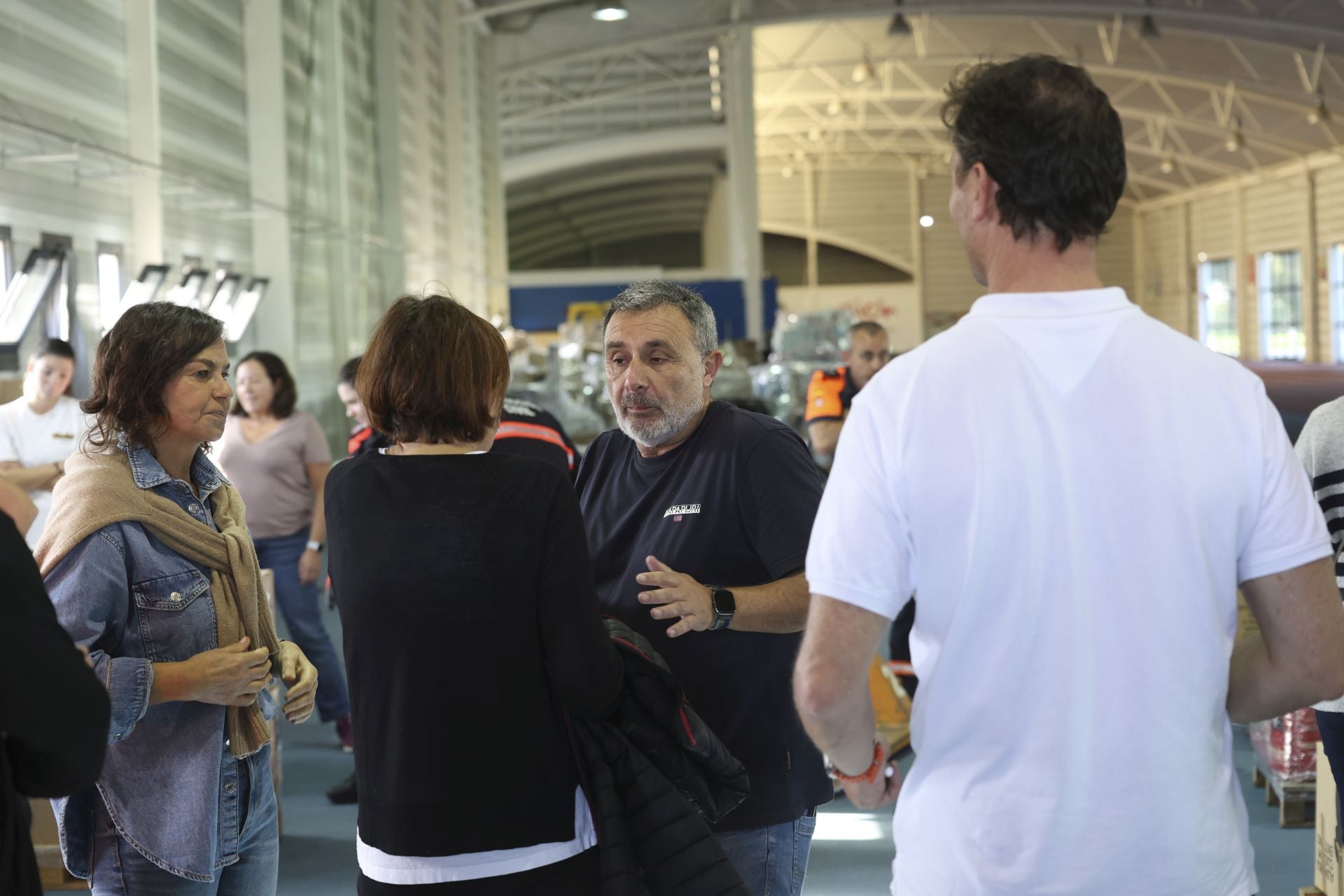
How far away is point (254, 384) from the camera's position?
5.83m

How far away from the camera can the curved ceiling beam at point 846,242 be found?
1471 inches

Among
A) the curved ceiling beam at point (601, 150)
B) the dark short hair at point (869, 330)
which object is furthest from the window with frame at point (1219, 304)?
the dark short hair at point (869, 330)

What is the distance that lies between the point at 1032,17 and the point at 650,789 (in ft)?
71.8

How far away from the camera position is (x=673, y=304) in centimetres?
244

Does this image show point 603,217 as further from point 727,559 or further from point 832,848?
point 727,559

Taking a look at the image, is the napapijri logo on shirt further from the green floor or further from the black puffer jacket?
the green floor

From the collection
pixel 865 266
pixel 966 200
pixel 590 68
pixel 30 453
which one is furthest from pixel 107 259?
pixel 865 266

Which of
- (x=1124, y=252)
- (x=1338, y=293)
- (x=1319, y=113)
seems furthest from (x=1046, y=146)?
(x=1124, y=252)

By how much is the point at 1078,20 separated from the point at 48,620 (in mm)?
23970

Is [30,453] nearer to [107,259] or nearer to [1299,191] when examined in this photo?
[107,259]

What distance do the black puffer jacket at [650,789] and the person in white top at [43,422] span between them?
3641mm

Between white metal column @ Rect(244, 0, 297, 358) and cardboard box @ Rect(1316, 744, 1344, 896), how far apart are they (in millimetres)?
8207

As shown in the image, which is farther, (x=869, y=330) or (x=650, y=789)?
(x=869, y=330)

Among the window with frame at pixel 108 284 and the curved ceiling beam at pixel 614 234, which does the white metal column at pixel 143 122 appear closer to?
the window with frame at pixel 108 284
